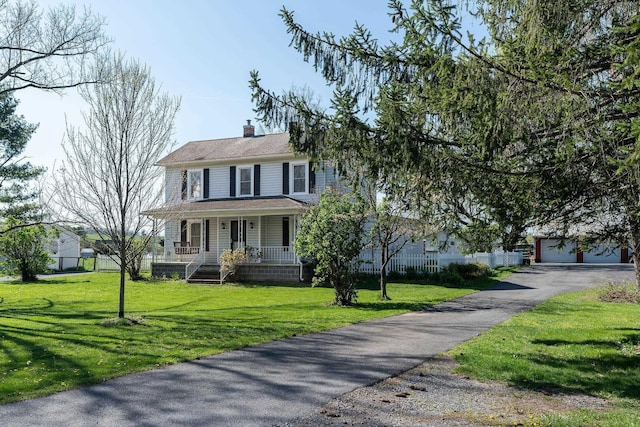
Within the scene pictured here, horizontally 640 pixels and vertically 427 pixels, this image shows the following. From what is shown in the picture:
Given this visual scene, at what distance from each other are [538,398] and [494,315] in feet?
24.2

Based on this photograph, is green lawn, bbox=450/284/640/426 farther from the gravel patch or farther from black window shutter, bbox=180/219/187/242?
black window shutter, bbox=180/219/187/242

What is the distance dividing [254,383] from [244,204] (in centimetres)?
1855

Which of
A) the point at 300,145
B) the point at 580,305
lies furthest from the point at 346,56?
the point at 580,305

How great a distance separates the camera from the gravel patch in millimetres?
4980

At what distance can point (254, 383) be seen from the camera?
6324 millimetres

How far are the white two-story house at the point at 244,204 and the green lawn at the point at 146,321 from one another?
275cm

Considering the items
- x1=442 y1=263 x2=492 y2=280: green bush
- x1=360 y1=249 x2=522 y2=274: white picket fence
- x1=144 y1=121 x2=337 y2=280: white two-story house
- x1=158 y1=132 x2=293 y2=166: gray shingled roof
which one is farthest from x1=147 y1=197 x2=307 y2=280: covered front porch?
x1=442 y1=263 x2=492 y2=280: green bush

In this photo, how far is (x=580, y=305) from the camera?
15.3 meters

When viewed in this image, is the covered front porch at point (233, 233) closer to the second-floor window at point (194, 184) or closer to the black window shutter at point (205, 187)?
the black window shutter at point (205, 187)

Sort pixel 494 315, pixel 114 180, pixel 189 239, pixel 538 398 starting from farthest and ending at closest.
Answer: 1. pixel 189 239
2. pixel 494 315
3. pixel 114 180
4. pixel 538 398

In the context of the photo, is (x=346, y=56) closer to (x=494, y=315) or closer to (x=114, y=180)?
(x=114, y=180)

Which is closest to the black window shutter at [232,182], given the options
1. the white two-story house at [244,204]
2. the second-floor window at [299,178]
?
the white two-story house at [244,204]

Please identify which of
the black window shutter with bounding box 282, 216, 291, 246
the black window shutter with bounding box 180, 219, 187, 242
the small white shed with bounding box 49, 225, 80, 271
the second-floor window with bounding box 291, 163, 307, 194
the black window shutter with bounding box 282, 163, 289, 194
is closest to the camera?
the second-floor window with bounding box 291, 163, 307, 194

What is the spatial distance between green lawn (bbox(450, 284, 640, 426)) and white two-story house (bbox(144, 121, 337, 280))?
13156 mm
